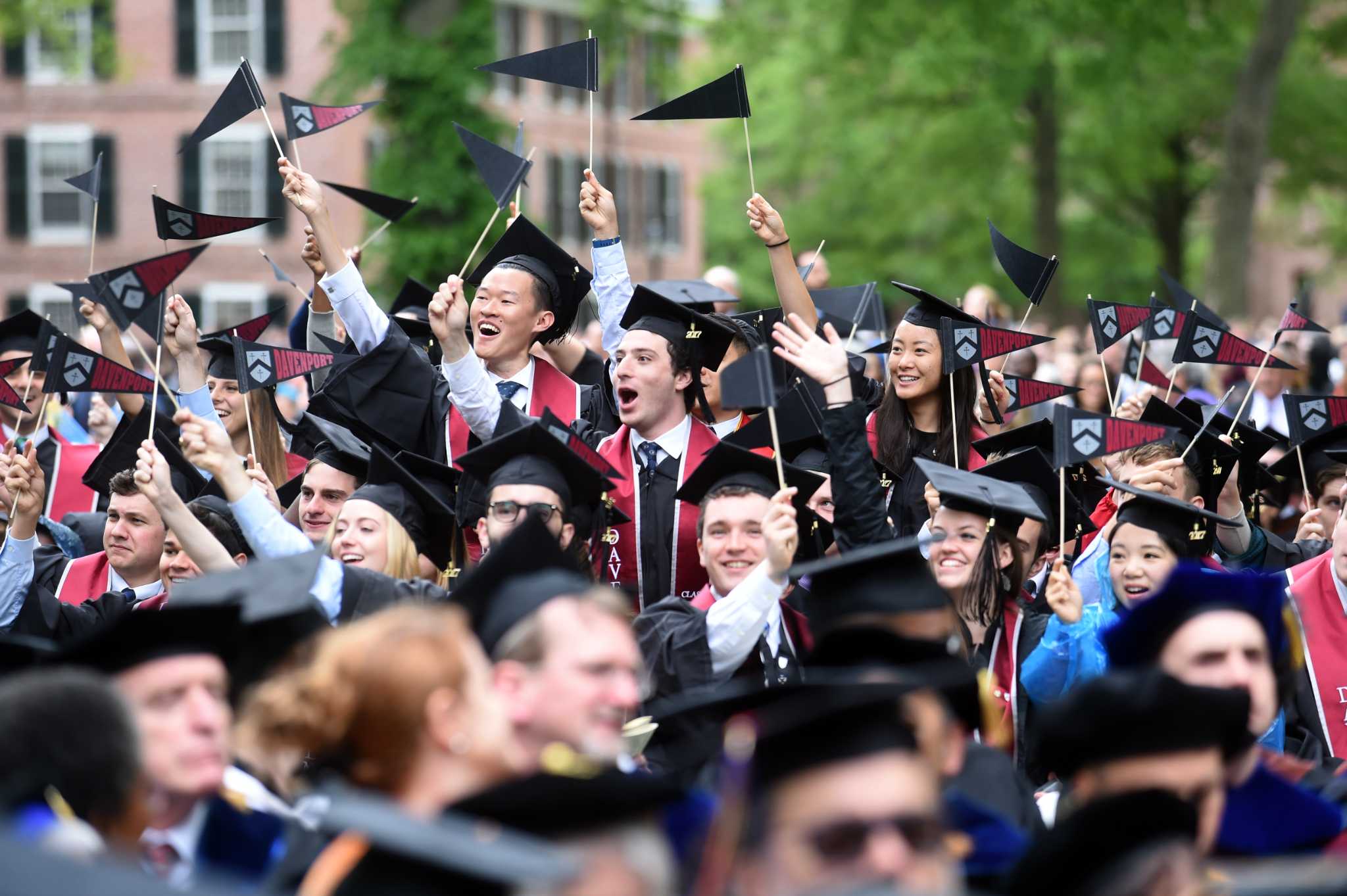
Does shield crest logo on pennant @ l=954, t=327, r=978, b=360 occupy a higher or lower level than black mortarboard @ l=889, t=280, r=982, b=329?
lower

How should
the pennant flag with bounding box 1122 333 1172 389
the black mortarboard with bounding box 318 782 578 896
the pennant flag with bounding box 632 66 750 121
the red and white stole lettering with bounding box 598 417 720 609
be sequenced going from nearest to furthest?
1. the black mortarboard with bounding box 318 782 578 896
2. the red and white stole lettering with bounding box 598 417 720 609
3. the pennant flag with bounding box 632 66 750 121
4. the pennant flag with bounding box 1122 333 1172 389

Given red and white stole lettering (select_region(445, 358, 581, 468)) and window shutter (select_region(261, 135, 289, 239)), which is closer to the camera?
red and white stole lettering (select_region(445, 358, 581, 468))

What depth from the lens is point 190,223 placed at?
6.98 m

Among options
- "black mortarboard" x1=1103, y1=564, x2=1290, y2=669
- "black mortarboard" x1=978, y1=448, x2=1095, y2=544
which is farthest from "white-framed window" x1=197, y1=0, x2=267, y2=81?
"black mortarboard" x1=1103, y1=564, x2=1290, y2=669

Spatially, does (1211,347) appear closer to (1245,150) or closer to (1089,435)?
(1089,435)

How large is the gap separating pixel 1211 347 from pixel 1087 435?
86.0 inches

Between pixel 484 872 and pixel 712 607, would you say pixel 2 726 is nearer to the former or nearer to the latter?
pixel 484 872

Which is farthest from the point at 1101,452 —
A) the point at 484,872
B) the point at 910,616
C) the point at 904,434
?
the point at 484,872

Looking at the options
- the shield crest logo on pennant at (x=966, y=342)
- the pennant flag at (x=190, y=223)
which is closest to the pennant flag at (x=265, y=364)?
the pennant flag at (x=190, y=223)

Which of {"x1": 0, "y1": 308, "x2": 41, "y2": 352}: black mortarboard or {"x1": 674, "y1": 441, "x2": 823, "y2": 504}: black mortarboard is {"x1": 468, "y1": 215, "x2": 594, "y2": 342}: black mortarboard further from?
{"x1": 0, "y1": 308, "x2": 41, "y2": 352}: black mortarboard

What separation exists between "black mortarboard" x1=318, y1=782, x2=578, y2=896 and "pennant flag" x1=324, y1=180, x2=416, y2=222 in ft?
18.5

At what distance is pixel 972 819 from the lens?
3.80 metres

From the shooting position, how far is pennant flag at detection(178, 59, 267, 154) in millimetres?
7363

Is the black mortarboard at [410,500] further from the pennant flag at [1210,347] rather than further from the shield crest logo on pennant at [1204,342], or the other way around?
the shield crest logo on pennant at [1204,342]
